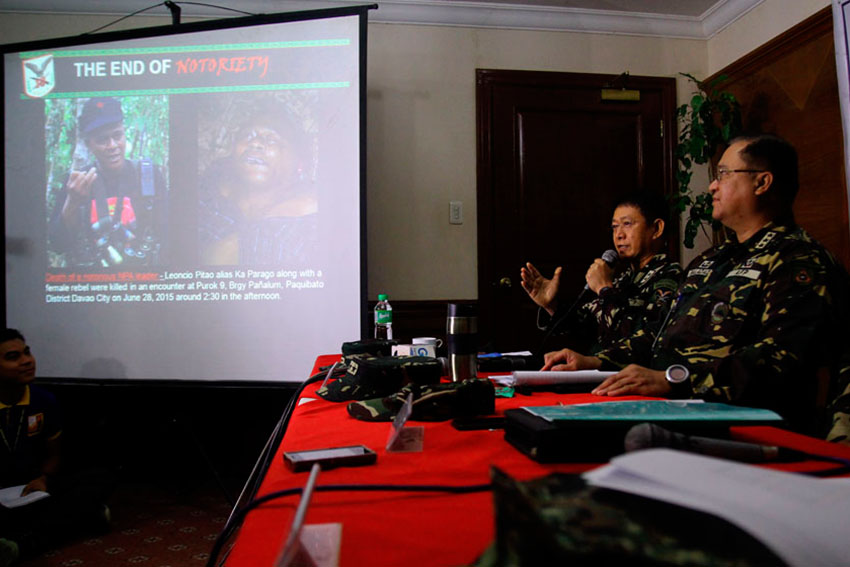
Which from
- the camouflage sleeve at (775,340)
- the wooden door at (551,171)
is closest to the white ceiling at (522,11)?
the wooden door at (551,171)

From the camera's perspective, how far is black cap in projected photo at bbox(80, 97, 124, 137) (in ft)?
9.28

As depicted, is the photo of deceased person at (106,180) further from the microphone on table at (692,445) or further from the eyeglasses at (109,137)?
the microphone on table at (692,445)

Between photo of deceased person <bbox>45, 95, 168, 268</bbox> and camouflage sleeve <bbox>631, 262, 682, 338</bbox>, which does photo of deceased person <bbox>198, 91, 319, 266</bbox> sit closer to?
photo of deceased person <bbox>45, 95, 168, 268</bbox>

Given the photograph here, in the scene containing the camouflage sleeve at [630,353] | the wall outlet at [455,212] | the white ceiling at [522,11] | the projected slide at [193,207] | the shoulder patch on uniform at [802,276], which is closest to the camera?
the shoulder patch on uniform at [802,276]

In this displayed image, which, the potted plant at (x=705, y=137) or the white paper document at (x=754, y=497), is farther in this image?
the potted plant at (x=705, y=137)

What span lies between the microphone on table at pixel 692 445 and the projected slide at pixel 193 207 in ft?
7.25

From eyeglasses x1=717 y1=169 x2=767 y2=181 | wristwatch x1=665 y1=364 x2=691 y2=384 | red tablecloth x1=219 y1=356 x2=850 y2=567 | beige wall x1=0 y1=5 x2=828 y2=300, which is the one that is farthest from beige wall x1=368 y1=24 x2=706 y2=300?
red tablecloth x1=219 y1=356 x2=850 y2=567

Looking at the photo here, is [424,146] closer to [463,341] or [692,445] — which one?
[463,341]

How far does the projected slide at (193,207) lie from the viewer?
9.02ft

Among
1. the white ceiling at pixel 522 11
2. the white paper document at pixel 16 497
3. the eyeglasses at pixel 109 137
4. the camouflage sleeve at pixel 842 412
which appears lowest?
the white paper document at pixel 16 497

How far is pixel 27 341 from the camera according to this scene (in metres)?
2.86

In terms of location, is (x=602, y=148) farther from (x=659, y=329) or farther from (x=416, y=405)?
(x=416, y=405)

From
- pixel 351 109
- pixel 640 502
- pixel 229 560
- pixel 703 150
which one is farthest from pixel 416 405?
pixel 703 150

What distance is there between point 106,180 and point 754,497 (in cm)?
315
